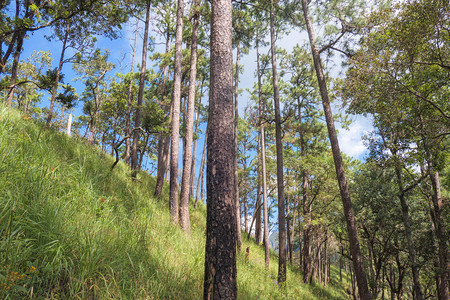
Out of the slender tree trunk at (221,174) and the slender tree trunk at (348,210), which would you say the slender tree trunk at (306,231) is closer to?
the slender tree trunk at (348,210)

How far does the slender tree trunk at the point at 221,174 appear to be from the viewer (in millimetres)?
2357

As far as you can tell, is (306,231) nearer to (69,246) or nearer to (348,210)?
(348,210)

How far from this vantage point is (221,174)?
2643 millimetres

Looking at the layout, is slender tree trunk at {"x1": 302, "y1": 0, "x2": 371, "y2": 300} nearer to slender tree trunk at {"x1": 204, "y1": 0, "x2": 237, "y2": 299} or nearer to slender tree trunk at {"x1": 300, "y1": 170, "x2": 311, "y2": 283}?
slender tree trunk at {"x1": 204, "y1": 0, "x2": 237, "y2": 299}

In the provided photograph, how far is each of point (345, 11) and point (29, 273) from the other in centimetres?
1139

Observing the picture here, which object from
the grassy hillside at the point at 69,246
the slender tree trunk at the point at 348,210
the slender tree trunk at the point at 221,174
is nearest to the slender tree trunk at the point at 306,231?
the slender tree trunk at the point at 348,210

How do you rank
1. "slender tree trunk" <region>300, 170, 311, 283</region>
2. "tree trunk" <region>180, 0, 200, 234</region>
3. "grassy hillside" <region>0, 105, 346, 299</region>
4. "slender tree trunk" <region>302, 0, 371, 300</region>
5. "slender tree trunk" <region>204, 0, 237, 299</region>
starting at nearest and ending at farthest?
"grassy hillside" <region>0, 105, 346, 299</region> → "slender tree trunk" <region>204, 0, 237, 299</region> → "slender tree trunk" <region>302, 0, 371, 300</region> → "tree trunk" <region>180, 0, 200, 234</region> → "slender tree trunk" <region>300, 170, 311, 283</region>

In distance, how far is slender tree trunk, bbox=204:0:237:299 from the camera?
2.36m

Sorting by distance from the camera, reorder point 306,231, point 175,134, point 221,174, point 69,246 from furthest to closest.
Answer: point 306,231 → point 175,134 → point 221,174 → point 69,246

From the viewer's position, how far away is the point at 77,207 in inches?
110

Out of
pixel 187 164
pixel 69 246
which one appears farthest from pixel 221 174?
pixel 187 164

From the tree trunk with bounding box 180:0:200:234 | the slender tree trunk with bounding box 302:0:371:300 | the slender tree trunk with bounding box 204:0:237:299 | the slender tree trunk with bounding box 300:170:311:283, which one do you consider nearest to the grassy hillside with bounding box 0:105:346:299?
the slender tree trunk with bounding box 204:0:237:299

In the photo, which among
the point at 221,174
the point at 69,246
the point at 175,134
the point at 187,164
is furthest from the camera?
the point at 187,164

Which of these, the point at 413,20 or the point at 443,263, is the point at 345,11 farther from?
the point at 443,263
